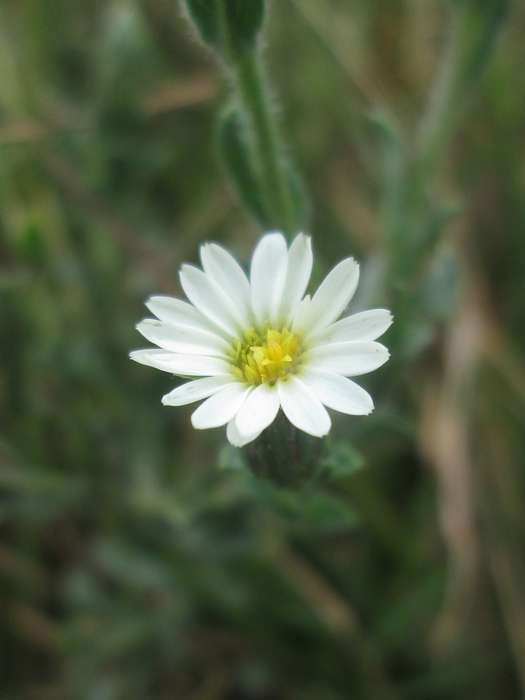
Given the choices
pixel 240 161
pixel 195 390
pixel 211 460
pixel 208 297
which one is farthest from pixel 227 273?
pixel 211 460

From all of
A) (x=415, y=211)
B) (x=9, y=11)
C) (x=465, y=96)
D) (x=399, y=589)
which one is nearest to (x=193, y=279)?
(x=415, y=211)

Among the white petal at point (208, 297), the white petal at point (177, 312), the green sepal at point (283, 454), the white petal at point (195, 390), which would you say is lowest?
the green sepal at point (283, 454)

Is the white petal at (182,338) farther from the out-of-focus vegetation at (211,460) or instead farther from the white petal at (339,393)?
the out-of-focus vegetation at (211,460)

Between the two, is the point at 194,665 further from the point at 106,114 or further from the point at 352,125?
the point at 352,125

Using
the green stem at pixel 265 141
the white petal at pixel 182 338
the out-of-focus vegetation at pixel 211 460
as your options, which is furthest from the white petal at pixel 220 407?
the out-of-focus vegetation at pixel 211 460

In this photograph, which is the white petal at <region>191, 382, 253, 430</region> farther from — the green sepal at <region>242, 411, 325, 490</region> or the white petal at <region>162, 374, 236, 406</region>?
the green sepal at <region>242, 411, 325, 490</region>

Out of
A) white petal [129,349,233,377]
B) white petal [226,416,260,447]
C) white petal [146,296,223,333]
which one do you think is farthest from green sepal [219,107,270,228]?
white petal [226,416,260,447]
